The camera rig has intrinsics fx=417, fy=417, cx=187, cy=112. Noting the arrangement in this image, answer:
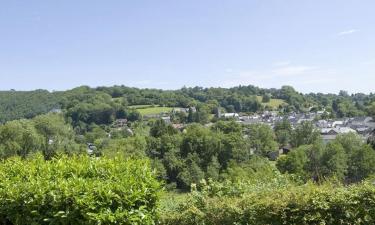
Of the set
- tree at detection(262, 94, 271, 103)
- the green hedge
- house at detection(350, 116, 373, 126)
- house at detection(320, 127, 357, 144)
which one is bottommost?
house at detection(320, 127, 357, 144)

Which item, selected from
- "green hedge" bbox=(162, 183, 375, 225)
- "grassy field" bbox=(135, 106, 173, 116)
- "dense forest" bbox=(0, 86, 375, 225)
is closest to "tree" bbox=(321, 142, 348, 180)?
"dense forest" bbox=(0, 86, 375, 225)

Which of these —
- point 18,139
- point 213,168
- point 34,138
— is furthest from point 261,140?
point 18,139

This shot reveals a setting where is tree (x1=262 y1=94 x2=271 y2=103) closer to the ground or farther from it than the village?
farther from it

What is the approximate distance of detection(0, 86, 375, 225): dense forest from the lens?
Answer: 16.6ft

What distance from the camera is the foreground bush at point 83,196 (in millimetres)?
4750

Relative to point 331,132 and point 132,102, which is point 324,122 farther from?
point 132,102

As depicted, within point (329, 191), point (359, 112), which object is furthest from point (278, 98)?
point (329, 191)

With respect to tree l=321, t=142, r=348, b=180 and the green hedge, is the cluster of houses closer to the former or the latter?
tree l=321, t=142, r=348, b=180

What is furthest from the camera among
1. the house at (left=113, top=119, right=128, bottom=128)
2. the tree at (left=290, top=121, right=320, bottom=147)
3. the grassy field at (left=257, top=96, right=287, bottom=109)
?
the grassy field at (left=257, top=96, right=287, bottom=109)

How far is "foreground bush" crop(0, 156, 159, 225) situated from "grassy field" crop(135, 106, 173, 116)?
119m

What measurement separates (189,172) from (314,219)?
57393mm

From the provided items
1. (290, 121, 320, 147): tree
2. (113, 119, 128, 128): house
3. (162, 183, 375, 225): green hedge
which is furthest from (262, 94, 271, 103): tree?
(162, 183, 375, 225): green hedge

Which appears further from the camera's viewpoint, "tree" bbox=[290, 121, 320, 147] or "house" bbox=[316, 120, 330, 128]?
"house" bbox=[316, 120, 330, 128]

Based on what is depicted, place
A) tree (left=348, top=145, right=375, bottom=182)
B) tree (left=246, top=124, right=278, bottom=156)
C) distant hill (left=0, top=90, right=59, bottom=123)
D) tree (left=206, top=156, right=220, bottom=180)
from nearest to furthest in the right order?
tree (left=348, top=145, right=375, bottom=182)
tree (left=206, top=156, right=220, bottom=180)
tree (left=246, top=124, right=278, bottom=156)
distant hill (left=0, top=90, right=59, bottom=123)
